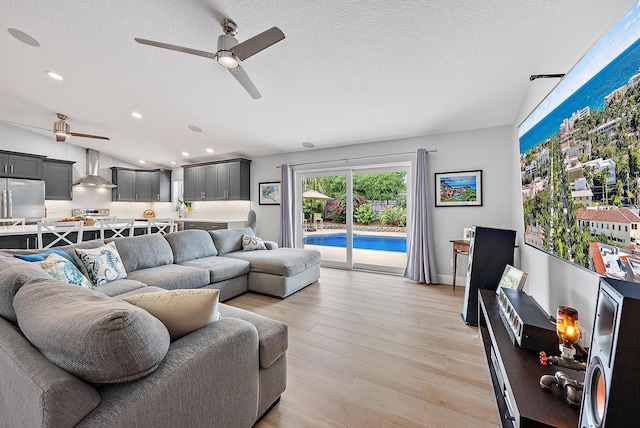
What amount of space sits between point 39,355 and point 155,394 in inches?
15.4

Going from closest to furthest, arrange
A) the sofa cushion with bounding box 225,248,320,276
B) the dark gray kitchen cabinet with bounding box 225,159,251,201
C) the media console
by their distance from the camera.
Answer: the media console → the sofa cushion with bounding box 225,248,320,276 → the dark gray kitchen cabinet with bounding box 225,159,251,201

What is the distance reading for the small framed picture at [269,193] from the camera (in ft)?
→ 18.5

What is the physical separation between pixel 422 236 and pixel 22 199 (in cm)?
787

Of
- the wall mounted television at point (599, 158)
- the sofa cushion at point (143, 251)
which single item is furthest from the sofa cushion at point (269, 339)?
the sofa cushion at point (143, 251)

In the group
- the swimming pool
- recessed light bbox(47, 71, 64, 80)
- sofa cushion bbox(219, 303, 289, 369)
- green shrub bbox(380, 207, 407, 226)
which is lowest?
sofa cushion bbox(219, 303, 289, 369)

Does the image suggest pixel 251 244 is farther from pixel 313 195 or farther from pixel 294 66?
pixel 294 66

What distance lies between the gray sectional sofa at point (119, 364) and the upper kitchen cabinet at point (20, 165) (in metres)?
5.81

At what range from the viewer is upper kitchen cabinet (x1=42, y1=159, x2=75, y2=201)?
568cm

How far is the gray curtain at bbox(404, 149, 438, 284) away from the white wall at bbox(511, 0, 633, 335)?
1464mm

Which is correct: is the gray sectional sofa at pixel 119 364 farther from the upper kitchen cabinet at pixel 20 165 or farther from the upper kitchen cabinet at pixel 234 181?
the upper kitchen cabinet at pixel 20 165

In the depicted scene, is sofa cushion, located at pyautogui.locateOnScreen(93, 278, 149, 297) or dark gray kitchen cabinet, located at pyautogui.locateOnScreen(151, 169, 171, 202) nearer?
sofa cushion, located at pyautogui.locateOnScreen(93, 278, 149, 297)

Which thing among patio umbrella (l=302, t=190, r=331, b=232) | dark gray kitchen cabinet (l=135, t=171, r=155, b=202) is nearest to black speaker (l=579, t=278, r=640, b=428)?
patio umbrella (l=302, t=190, r=331, b=232)

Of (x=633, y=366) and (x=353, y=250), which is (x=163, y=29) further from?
(x=353, y=250)

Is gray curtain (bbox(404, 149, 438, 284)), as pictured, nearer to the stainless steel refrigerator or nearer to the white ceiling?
the white ceiling
